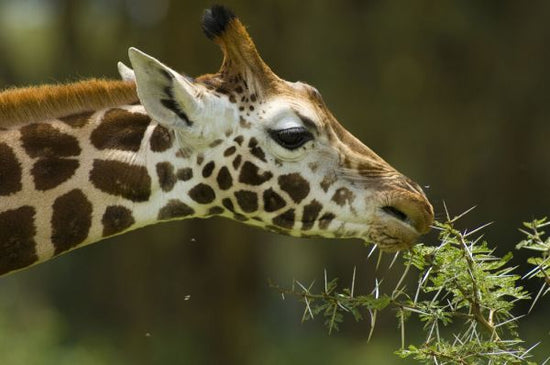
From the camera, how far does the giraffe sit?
6.36m

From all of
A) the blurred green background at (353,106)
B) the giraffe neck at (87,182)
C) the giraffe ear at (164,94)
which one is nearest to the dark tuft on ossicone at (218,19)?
the giraffe ear at (164,94)

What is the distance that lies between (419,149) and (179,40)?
6.31 meters

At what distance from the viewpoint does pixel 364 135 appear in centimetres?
2236

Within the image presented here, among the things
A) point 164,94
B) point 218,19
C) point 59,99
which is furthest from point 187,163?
point 218,19

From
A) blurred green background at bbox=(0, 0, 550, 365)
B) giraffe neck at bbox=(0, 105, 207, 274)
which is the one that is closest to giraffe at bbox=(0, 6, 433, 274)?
giraffe neck at bbox=(0, 105, 207, 274)

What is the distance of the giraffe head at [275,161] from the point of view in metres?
6.59

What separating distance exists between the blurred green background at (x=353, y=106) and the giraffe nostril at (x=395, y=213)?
12575 mm

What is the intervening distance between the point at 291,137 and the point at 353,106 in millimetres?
16221

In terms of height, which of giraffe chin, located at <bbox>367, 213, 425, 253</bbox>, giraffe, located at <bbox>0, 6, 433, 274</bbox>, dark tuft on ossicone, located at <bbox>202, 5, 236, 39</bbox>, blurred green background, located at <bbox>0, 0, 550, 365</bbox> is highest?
dark tuft on ossicone, located at <bbox>202, 5, 236, 39</bbox>

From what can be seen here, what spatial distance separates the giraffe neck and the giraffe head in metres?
0.13

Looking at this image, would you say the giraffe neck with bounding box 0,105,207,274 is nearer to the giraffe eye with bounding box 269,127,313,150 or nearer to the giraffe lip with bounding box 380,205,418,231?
the giraffe eye with bounding box 269,127,313,150

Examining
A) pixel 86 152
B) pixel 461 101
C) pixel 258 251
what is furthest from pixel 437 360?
pixel 461 101

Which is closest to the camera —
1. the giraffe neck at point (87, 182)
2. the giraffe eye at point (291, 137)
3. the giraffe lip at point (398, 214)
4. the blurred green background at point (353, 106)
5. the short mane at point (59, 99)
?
the giraffe neck at point (87, 182)

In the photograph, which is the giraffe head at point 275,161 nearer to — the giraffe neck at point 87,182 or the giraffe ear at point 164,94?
the giraffe ear at point 164,94
